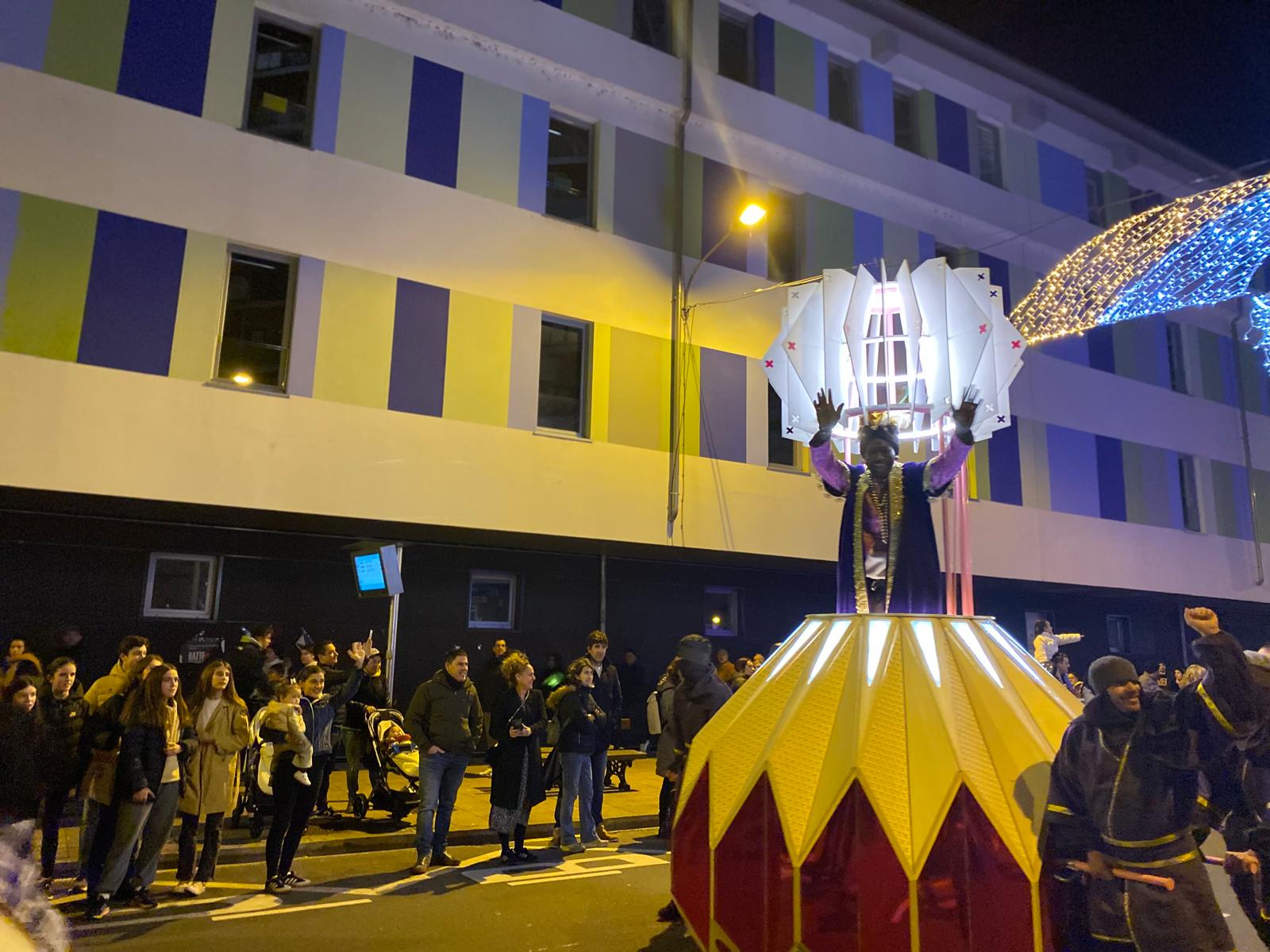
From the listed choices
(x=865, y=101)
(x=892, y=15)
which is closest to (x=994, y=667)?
(x=865, y=101)

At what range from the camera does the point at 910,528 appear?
511 cm

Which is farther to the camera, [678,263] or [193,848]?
[678,263]

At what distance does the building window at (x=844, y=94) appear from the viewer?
17.3 meters

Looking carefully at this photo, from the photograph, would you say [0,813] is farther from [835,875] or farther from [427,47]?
[427,47]

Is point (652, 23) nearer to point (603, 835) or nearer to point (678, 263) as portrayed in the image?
point (678, 263)

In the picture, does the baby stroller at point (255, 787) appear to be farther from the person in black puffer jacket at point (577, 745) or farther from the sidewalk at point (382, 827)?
the person in black puffer jacket at point (577, 745)

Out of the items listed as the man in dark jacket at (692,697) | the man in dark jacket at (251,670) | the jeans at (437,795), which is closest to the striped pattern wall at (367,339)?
the man in dark jacket at (251,670)

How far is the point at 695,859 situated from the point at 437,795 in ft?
14.4

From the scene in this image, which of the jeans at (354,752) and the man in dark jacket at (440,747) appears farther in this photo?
the jeans at (354,752)

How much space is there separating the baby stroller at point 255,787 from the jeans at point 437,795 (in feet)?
4.22

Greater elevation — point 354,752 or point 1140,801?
point 1140,801

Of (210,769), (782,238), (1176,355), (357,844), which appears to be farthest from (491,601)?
(1176,355)

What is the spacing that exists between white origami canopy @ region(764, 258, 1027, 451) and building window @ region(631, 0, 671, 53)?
10.9 metres

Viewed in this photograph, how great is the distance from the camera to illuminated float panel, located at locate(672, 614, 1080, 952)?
11.7 ft
